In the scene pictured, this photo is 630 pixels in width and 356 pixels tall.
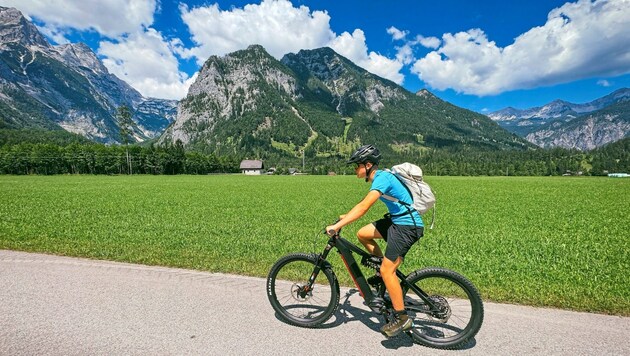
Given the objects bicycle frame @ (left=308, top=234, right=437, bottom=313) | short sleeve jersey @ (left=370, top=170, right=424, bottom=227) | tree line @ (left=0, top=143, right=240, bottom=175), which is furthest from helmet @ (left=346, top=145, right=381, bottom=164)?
tree line @ (left=0, top=143, right=240, bottom=175)

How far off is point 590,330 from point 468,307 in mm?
2377

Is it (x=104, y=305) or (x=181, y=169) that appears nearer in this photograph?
(x=104, y=305)

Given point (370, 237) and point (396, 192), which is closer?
point (396, 192)

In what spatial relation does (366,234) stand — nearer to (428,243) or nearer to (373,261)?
(373,261)

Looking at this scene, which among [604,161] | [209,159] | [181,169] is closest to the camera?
[181,169]

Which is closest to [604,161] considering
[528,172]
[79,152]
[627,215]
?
[528,172]

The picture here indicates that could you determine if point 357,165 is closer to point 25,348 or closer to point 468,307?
point 468,307

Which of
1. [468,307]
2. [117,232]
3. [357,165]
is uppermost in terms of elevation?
[357,165]

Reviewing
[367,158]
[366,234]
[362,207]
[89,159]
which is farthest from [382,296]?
[89,159]

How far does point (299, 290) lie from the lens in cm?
627

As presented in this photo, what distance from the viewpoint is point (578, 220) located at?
2036 centimetres

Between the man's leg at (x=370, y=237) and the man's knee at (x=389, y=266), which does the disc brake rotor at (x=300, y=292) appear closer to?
the man's leg at (x=370, y=237)

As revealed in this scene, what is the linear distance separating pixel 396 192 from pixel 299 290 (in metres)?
2.76

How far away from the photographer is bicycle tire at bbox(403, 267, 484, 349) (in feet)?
17.1
